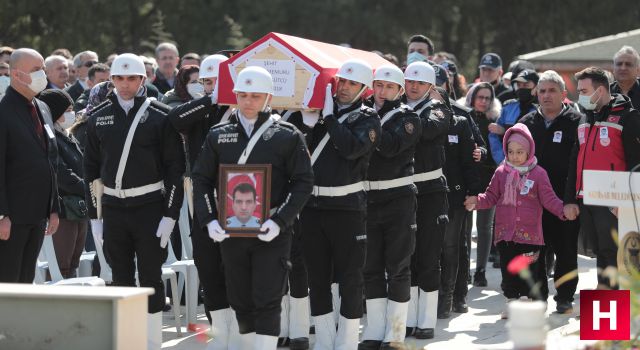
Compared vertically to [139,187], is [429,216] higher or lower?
lower

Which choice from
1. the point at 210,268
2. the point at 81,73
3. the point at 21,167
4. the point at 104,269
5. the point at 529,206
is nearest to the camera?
the point at 21,167

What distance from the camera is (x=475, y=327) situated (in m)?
10.4

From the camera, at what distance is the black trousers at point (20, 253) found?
8.38 metres

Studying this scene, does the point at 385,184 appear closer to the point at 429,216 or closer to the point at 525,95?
the point at 429,216

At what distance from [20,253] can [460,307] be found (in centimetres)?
445

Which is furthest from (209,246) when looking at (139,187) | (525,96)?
(525,96)

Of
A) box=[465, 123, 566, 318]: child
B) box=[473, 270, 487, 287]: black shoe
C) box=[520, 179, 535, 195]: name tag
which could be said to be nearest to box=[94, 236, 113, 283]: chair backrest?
box=[465, 123, 566, 318]: child

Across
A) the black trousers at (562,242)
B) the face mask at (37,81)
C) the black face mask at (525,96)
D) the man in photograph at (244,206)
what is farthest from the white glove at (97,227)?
the black face mask at (525,96)

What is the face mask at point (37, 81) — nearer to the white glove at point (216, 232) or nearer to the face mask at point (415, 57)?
the white glove at point (216, 232)

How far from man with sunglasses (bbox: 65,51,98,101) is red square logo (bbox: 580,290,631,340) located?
322 inches

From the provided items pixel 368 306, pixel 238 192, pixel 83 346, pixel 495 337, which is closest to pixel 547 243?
pixel 495 337

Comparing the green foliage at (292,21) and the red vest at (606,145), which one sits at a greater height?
the green foliage at (292,21)

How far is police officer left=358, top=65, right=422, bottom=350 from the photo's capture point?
9.12m

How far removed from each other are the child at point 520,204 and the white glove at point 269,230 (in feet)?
10.8
